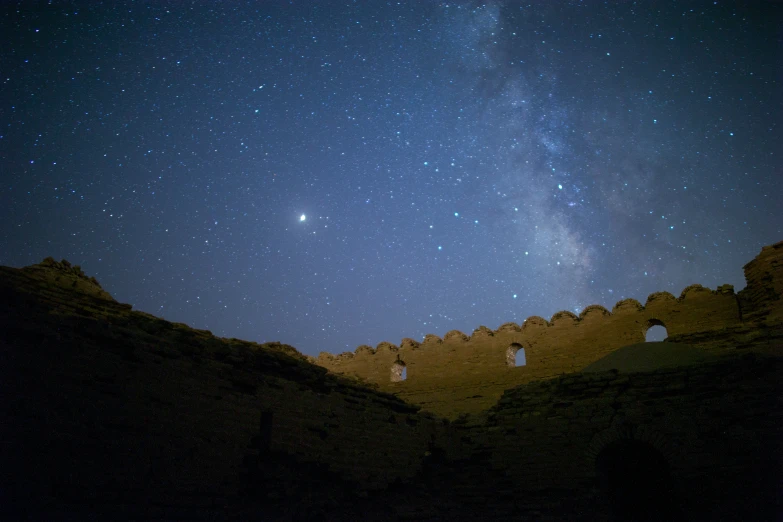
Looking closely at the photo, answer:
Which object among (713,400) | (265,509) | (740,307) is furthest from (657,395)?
(740,307)

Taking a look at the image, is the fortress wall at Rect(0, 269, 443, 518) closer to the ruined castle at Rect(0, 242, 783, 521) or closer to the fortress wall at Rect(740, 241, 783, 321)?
the ruined castle at Rect(0, 242, 783, 521)

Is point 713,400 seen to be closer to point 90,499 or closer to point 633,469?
point 633,469

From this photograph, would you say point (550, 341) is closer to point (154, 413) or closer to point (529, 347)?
point (529, 347)

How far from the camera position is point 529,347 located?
19.7m

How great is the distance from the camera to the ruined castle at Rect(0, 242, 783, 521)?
6.16 m

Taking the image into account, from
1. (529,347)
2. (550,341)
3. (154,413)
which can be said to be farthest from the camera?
(529,347)

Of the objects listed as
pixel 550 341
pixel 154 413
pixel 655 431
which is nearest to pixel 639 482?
pixel 655 431

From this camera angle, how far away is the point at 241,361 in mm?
8539

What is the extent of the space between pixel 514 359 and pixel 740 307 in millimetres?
8124

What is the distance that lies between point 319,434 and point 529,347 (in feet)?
42.4

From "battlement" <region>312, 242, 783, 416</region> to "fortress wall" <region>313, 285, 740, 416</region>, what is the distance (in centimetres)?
3

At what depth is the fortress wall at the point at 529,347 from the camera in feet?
57.8

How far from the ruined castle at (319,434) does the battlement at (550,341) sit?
4263 mm

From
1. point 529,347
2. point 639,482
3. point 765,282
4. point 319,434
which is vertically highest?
point 765,282
